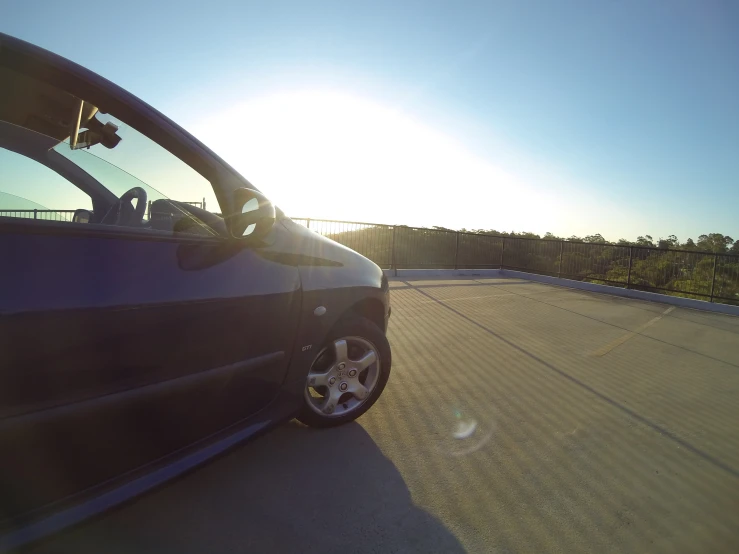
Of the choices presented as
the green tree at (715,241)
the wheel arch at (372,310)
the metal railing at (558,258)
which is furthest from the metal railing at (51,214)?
the green tree at (715,241)

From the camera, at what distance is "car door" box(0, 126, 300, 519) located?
126 cm

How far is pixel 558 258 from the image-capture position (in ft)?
44.0

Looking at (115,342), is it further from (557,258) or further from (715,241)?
(715,241)

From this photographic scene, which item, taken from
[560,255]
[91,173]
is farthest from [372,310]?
[560,255]

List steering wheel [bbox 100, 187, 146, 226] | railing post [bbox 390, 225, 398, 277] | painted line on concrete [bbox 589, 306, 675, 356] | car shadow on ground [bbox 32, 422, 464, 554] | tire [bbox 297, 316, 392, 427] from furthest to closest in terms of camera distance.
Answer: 1. railing post [bbox 390, 225, 398, 277]
2. painted line on concrete [bbox 589, 306, 675, 356]
3. tire [bbox 297, 316, 392, 427]
4. steering wheel [bbox 100, 187, 146, 226]
5. car shadow on ground [bbox 32, 422, 464, 554]

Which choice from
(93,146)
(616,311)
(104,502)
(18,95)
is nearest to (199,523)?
(104,502)

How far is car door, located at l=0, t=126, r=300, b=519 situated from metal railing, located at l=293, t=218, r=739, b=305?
23.2ft

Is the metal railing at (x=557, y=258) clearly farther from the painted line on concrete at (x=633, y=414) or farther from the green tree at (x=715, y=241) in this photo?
the green tree at (x=715, y=241)

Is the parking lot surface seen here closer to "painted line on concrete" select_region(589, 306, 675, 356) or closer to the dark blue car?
the dark blue car

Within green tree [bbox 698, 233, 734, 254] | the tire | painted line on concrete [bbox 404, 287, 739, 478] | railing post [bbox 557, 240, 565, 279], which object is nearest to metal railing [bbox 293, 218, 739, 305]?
railing post [bbox 557, 240, 565, 279]

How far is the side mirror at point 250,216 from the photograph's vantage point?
194 cm

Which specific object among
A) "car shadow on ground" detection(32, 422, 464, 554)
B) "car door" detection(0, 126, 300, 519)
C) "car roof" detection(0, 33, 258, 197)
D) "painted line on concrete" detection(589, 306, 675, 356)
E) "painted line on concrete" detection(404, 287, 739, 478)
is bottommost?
"car shadow on ground" detection(32, 422, 464, 554)

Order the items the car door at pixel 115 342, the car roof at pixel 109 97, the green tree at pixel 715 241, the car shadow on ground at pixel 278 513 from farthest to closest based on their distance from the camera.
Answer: the green tree at pixel 715 241, the car shadow on ground at pixel 278 513, the car roof at pixel 109 97, the car door at pixel 115 342

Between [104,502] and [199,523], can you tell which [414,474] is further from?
[104,502]
